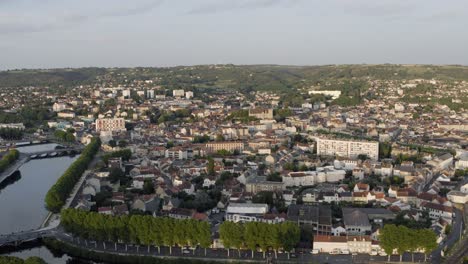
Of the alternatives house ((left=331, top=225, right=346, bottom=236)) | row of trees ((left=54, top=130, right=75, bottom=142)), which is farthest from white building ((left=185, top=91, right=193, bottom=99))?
house ((left=331, top=225, right=346, bottom=236))

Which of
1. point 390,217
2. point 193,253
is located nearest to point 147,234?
point 193,253

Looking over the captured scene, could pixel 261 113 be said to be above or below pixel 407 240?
below

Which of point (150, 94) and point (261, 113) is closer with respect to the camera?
point (261, 113)

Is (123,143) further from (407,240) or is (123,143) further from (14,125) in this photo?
(407,240)

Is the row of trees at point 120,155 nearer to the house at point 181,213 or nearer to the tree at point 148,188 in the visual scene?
the tree at point 148,188

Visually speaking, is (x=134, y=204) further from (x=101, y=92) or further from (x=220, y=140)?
(x=101, y=92)

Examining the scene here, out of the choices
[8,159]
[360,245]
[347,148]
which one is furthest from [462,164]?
[8,159]

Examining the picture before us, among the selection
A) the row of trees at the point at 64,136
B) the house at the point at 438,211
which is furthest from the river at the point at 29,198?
the house at the point at 438,211
